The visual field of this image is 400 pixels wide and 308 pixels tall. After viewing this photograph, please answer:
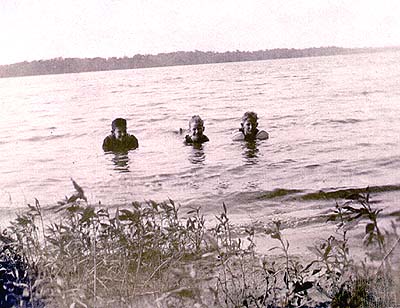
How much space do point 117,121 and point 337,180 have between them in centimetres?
589

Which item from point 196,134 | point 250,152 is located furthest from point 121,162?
point 196,134

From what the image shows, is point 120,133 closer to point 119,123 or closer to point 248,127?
point 119,123

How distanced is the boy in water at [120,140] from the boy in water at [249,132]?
8.45 feet

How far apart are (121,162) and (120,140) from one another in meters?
2.15

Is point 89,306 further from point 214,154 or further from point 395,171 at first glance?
point 214,154

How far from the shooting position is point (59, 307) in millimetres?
2574

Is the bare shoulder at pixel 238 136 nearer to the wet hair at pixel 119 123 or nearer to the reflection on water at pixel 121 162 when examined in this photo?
the wet hair at pixel 119 123

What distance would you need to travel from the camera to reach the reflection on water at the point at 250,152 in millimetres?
8451

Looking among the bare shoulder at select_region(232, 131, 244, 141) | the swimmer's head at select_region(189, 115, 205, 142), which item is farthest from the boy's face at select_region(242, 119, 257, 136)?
the swimmer's head at select_region(189, 115, 205, 142)

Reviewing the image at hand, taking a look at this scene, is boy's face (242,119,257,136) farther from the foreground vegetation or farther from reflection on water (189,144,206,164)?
the foreground vegetation

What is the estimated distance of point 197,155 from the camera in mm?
8953

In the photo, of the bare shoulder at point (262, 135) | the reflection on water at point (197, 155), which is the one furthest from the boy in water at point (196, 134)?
the bare shoulder at point (262, 135)

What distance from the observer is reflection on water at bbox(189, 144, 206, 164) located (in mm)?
8352

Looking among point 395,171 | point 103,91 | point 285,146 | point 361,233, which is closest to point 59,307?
point 361,233
